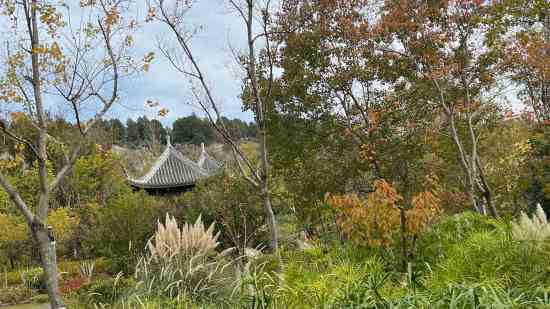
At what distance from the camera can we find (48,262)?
20.0ft

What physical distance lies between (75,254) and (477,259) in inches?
641

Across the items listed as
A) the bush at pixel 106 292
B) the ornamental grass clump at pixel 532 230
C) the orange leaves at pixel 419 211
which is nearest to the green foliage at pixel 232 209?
the bush at pixel 106 292

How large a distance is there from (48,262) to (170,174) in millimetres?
11492

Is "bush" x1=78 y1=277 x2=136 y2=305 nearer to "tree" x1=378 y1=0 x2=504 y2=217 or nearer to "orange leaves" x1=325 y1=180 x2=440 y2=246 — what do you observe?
"orange leaves" x1=325 y1=180 x2=440 y2=246

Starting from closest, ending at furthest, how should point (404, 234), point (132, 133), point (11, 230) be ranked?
point (404, 234) → point (11, 230) → point (132, 133)

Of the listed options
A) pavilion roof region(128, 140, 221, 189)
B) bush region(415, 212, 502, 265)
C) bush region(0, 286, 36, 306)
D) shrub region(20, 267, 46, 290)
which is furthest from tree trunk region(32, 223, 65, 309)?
pavilion roof region(128, 140, 221, 189)

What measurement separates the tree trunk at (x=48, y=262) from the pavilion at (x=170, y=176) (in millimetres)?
10452

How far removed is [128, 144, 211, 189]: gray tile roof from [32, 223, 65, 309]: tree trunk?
10.5 meters

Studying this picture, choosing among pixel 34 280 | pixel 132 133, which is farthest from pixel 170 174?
pixel 132 133

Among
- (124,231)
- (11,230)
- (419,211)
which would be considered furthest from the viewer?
(11,230)

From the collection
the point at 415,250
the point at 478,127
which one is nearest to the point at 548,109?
the point at 478,127

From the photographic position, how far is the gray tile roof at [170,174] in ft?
55.9

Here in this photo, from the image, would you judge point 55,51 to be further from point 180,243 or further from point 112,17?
point 180,243

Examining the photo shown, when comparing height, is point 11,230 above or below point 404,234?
above
